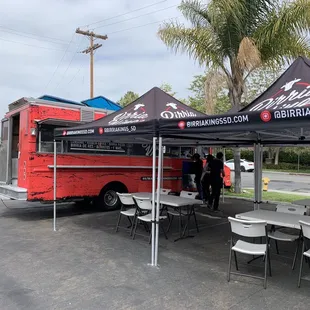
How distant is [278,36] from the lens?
1147 centimetres

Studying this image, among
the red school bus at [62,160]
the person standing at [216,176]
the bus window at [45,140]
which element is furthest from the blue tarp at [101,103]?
the person standing at [216,176]

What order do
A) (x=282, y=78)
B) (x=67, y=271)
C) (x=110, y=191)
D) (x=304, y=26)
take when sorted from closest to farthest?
(x=67, y=271) → (x=282, y=78) → (x=110, y=191) → (x=304, y=26)

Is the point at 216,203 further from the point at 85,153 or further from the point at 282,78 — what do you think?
the point at 282,78

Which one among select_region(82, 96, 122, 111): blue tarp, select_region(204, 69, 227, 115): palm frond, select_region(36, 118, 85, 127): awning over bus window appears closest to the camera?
select_region(36, 118, 85, 127): awning over bus window

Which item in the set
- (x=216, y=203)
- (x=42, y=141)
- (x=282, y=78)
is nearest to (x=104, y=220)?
(x=42, y=141)

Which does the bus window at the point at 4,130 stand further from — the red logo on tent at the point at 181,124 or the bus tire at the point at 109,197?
the red logo on tent at the point at 181,124

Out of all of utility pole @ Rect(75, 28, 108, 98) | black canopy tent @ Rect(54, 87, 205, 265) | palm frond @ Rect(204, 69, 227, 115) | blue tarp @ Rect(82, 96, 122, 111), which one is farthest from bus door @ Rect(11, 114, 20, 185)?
utility pole @ Rect(75, 28, 108, 98)

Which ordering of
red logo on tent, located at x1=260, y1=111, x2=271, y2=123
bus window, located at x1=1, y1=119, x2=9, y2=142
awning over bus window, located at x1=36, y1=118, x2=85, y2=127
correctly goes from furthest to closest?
1. bus window, located at x1=1, y1=119, x2=9, y2=142
2. awning over bus window, located at x1=36, y1=118, x2=85, y2=127
3. red logo on tent, located at x1=260, y1=111, x2=271, y2=123

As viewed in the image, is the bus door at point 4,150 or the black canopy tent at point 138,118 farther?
the bus door at point 4,150

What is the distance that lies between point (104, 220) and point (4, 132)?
12.8 feet

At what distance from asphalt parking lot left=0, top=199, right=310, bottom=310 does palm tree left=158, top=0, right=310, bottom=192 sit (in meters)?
6.74

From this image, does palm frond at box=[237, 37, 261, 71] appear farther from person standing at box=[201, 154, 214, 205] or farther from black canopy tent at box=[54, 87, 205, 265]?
black canopy tent at box=[54, 87, 205, 265]

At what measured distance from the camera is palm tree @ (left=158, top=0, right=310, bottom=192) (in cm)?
1103

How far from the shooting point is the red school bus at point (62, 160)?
805 cm
